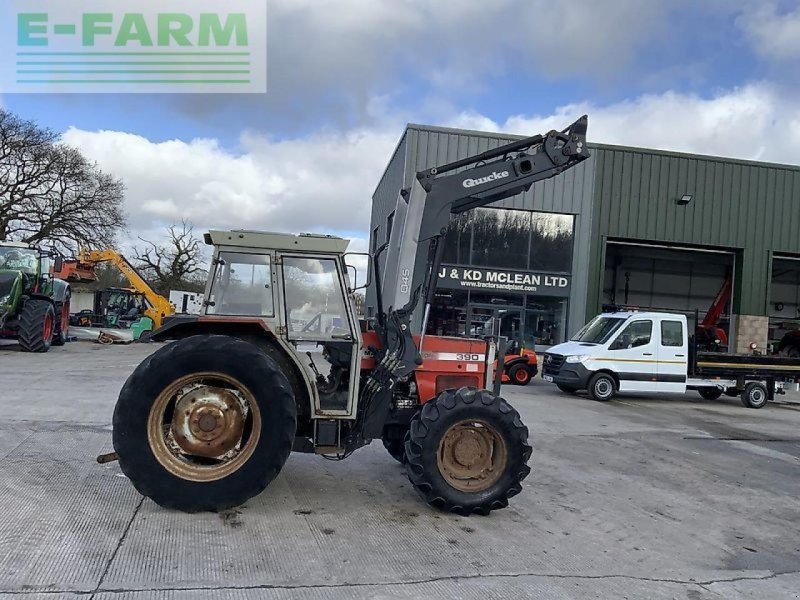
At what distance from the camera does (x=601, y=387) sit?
47.2 ft

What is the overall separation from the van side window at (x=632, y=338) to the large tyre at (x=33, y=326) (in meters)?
14.1

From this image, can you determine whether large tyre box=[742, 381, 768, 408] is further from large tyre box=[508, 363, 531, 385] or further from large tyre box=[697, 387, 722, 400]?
large tyre box=[508, 363, 531, 385]

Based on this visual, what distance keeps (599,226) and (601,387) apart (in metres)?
10.3

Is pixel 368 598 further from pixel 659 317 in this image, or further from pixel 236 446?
pixel 659 317

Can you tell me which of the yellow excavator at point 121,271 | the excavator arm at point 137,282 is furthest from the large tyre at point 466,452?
the excavator arm at point 137,282

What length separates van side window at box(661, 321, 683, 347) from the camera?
1455 centimetres

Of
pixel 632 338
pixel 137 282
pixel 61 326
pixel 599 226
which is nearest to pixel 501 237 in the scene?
pixel 599 226

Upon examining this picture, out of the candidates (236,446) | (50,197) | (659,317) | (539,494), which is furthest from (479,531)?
(50,197)

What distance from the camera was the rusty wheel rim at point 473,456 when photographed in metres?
5.27

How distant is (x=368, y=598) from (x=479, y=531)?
1454 mm

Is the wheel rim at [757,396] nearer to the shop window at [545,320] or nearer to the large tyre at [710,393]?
the large tyre at [710,393]

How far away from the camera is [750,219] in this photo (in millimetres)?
23984

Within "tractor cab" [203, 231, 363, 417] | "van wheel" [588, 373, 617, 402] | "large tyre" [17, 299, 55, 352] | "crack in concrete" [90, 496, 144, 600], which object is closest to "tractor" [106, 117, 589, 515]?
"tractor cab" [203, 231, 363, 417]

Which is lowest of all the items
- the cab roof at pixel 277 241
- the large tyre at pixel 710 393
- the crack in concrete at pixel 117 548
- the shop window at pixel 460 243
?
the large tyre at pixel 710 393
